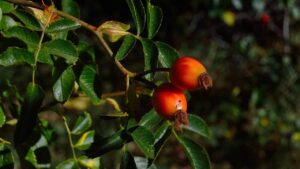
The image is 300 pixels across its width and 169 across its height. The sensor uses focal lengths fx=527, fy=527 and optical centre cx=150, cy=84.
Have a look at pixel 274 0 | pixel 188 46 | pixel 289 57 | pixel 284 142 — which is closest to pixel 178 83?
pixel 289 57

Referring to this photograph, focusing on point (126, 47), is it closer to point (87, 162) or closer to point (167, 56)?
point (167, 56)

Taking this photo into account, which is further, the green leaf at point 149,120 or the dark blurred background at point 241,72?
the dark blurred background at point 241,72

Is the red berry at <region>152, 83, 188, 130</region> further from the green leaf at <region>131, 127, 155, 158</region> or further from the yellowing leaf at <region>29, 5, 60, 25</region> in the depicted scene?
the yellowing leaf at <region>29, 5, 60, 25</region>

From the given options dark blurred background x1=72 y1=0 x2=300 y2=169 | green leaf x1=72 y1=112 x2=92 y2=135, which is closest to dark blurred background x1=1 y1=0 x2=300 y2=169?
dark blurred background x1=72 y1=0 x2=300 y2=169

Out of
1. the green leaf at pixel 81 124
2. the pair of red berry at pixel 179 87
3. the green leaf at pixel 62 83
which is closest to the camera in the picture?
the pair of red berry at pixel 179 87

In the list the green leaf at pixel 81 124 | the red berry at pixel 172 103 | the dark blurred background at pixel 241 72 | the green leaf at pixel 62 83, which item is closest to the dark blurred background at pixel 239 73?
the dark blurred background at pixel 241 72

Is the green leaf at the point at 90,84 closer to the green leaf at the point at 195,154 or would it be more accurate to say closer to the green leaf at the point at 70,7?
the green leaf at the point at 195,154

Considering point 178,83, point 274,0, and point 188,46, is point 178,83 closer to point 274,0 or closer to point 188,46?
→ point 274,0

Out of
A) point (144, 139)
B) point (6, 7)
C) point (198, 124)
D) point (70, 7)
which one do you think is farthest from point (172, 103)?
point (70, 7)
